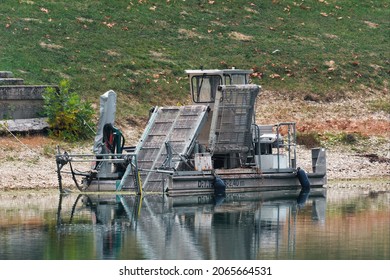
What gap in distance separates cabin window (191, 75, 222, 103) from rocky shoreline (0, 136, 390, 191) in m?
5.22

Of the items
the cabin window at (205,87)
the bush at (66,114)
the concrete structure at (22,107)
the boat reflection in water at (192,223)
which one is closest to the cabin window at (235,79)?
the cabin window at (205,87)

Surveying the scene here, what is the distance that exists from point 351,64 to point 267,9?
31.6ft

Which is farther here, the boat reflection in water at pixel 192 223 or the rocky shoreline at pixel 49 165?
the rocky shoreline at pixel 49 165

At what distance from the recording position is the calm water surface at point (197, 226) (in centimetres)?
3092

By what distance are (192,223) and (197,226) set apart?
85 cm

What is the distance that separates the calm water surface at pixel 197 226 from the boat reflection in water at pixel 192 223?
2 cm

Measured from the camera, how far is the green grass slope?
61312mm

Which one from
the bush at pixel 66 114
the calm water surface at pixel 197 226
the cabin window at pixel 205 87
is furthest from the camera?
the bush at pixel 66 114

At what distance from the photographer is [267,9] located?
3110 inches

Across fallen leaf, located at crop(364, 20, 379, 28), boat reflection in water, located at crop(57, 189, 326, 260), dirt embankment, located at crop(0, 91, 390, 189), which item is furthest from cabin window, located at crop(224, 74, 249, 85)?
fallen leaf, located at crop(364, 20, 379, 28)

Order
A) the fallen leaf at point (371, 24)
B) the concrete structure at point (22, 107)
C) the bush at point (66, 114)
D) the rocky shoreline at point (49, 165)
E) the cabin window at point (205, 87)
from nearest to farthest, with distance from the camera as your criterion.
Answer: the rocky shoreline at point (49, 165) < the cabin window at point (205, 87) < the concrete structure at point (22, 107) < the bush at point (66, 114) < the fallen leaf at point (371, 24)

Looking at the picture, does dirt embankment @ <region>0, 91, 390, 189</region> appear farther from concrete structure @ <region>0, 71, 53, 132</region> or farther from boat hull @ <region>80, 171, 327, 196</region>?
boat hull @ <region>80, 171, 327, 196</region>

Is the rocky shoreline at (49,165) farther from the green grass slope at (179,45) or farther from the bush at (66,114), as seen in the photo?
the green grass slope at (179,45)

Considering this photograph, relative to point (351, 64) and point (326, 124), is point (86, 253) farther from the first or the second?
point (351, 64)
